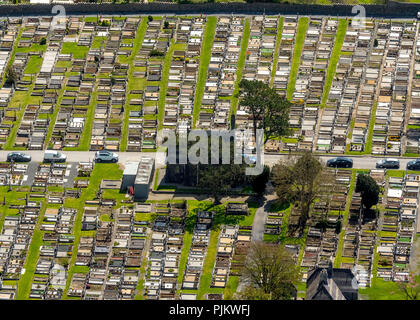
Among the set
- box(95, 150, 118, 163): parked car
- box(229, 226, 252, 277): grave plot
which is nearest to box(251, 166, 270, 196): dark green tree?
box(229, 226, 252, 277): grave plot

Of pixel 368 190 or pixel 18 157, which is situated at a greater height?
pixel 368 190

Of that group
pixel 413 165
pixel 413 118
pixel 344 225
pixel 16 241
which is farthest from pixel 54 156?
pixel 413 118

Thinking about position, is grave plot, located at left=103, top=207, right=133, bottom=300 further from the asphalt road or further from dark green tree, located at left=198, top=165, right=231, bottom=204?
the asphalt road

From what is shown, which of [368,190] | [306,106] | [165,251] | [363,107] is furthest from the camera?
[306,106]

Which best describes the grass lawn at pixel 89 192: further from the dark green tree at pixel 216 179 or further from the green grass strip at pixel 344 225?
the green grass strip at pixel 344 225

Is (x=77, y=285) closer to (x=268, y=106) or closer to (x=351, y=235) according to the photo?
(x=351, y=235)
